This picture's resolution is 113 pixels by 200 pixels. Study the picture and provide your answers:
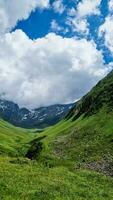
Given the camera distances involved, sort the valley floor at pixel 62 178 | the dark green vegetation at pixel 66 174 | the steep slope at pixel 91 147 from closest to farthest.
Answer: the valley floor at pixel 62 178, the dark green vegetation at pixel 66 174, the steep slope at pixel 91 147

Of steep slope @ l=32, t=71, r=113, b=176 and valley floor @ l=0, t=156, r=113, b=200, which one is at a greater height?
steep slope @ l=32, t=71, r=113, b=176

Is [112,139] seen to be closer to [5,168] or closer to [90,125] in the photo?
[90,125]

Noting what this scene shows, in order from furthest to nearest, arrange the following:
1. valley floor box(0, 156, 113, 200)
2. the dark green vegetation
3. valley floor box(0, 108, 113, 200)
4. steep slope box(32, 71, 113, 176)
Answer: steep slope box(32, 71, 113, 176), the dark green vegetation, valley floor box(0, 108, 113, 200), valley floor box(0, 156, 113, 200)

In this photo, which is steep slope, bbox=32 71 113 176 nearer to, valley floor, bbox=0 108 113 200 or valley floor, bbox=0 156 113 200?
valley floor, bbox=0 108 113 200

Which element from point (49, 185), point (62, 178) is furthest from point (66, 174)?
Answer: point (49, 185)

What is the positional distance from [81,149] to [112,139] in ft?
25.5

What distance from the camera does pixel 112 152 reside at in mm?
83125

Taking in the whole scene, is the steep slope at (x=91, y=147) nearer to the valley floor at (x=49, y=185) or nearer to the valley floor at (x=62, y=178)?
the valley floor at (x=62, y=178)

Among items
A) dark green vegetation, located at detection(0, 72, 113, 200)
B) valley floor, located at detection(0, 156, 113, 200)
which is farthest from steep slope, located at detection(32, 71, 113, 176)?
valley floor, located at detection(0, 156, 113, 200)

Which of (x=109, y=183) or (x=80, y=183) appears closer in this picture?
(x=80, y=183)

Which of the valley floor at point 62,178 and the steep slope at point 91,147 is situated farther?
the steep slope at point 91,147

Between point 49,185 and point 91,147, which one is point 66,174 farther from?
point 91,147

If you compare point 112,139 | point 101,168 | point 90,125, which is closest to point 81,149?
point 112,139

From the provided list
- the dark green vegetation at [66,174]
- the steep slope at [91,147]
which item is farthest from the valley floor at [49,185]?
the steep slope at [91,147]
